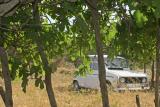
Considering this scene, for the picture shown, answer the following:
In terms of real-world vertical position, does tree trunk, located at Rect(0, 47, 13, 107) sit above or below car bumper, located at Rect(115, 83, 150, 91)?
above

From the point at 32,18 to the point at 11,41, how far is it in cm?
37

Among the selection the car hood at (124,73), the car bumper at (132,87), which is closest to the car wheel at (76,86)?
the car hood at (124,73)

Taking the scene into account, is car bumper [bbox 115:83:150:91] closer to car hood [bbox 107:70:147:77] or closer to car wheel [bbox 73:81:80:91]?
car hood [bbox 107:70:147:77]

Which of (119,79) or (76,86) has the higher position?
(119,79)

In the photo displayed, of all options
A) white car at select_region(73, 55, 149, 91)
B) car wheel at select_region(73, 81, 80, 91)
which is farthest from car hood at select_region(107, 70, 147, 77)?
car wheel at select_region(73, 81, 80, 91)

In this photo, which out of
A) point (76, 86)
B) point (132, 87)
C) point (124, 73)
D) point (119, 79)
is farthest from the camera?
point (76, 86)

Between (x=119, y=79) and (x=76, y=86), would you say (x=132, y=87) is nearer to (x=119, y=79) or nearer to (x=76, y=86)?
(x=119, y=79)

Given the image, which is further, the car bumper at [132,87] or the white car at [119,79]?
the white car at [119,79]

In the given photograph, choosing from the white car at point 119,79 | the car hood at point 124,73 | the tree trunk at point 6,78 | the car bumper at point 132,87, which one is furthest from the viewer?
the car hood at point 124,73

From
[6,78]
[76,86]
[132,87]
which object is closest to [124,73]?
[132,87]

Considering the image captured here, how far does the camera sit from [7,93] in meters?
3.91

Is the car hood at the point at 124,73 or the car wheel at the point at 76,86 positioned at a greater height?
the car hood at the point at 124,73

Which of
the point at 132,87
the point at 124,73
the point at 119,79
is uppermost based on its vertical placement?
the point at 124,73

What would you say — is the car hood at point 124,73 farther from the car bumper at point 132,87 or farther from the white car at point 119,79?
the car bumper at point 132,87
